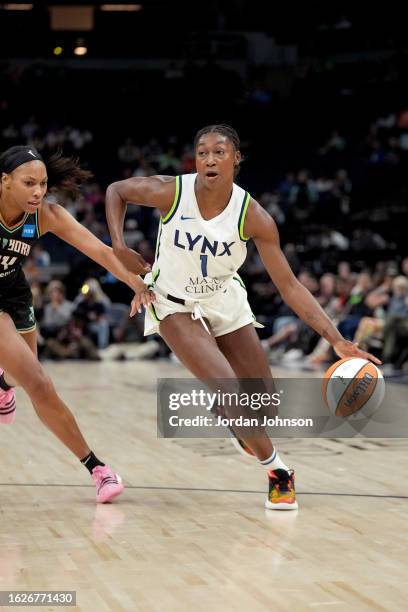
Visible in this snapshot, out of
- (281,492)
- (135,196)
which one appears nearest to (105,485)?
(281,492)

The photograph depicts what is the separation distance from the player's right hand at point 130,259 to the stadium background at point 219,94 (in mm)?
13311

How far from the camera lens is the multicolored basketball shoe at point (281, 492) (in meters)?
4.94

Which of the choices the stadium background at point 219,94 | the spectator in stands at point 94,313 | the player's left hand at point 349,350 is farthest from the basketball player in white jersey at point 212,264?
the stadium background at point 219,94

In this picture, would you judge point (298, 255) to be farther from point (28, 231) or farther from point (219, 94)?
point (28, 231)

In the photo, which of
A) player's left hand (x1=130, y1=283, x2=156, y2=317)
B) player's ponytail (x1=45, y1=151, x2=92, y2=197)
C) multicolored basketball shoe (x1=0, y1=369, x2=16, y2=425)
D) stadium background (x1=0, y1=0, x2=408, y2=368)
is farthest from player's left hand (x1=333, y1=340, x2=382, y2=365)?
stadium background (x1=0, y1=0, x2=408, y2=368)

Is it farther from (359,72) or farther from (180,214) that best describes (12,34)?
(180,214)

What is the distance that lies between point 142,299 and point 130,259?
21 centimetres

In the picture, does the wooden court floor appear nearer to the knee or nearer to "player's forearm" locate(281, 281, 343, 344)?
the knee

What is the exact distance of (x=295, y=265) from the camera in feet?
52.0

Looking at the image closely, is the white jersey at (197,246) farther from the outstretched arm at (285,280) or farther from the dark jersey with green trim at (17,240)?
the dark jersey with green trim at (17,240)

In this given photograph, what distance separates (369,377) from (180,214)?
138 centimetres

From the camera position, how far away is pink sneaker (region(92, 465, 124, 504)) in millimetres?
5078

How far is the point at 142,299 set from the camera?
16.6ft

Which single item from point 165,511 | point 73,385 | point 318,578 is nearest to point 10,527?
point 165,511
